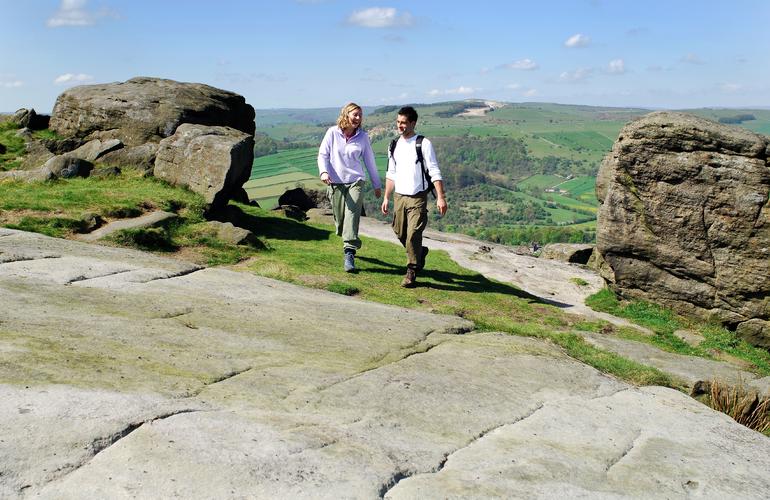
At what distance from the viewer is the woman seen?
1681cm

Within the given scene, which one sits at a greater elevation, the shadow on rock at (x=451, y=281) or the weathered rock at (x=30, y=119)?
the weathered rock at (x=30, y=119)

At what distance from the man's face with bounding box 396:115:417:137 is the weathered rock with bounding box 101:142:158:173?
1207cm

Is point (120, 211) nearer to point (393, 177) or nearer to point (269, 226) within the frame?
point (269, 226)

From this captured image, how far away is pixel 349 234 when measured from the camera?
1708cm

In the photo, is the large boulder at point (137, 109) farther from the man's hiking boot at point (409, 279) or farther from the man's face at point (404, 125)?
the man's hiking boot at point (409, 279)

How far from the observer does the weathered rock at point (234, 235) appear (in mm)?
18344

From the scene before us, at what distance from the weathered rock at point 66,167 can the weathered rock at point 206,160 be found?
2617 mm

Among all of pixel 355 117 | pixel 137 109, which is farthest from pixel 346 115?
pixel 137 109

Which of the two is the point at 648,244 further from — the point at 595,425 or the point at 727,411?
the point at 595,425

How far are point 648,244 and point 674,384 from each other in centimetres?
767

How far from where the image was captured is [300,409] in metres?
7.55

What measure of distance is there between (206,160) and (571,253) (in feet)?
56.6

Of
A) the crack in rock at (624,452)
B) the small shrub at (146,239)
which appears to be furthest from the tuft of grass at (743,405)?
the small shrub at (146,239)

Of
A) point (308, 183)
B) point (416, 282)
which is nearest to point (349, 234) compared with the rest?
point (416, 282)
